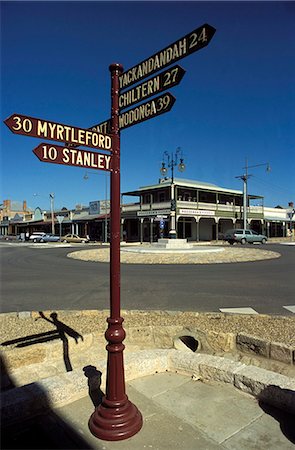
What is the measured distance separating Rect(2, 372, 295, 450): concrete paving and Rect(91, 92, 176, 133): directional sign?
2668mm

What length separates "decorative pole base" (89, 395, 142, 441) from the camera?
256cm

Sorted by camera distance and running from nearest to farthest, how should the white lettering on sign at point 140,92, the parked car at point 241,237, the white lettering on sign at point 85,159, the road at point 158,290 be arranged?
the white lettering on sign at point 85,159 < the white lettering on sign at point 140,92 < the road at point 158,290 < the parked car at point 241,237

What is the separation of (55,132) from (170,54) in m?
1.24

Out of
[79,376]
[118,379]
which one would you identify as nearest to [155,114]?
[118,379]

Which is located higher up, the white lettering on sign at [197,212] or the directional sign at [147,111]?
the white lettering on sign at [197,212]

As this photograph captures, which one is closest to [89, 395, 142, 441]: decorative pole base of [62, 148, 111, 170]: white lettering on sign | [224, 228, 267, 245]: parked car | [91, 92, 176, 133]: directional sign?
[62, 148, 111, 170]: white lettering on sign

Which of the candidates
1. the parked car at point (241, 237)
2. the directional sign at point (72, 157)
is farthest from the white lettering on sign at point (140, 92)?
the parked car at point (241, 237)

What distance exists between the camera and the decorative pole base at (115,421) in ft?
8.39

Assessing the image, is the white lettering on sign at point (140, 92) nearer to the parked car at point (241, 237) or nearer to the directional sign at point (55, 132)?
the directional sign at point (55, 132)

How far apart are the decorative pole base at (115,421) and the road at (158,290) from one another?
4.27 metres

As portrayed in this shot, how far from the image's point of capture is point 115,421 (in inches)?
103

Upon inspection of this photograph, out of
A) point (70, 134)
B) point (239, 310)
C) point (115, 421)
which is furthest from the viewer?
point (239, 310)

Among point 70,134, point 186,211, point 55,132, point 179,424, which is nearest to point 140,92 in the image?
point 70,134

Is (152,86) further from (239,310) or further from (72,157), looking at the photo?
(239,310)
